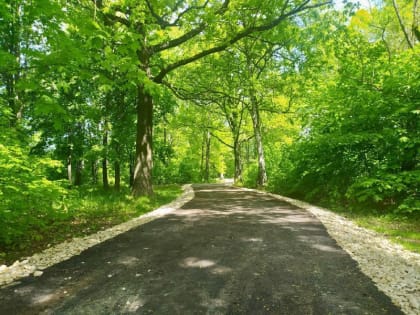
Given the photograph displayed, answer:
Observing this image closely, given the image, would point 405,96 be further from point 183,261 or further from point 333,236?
point 183,261

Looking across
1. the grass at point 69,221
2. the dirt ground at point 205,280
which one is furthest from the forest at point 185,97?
the dirt ground at point 205,280

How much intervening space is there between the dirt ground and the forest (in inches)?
65.5

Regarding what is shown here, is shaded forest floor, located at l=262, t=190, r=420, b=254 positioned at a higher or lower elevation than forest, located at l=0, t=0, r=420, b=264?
lower

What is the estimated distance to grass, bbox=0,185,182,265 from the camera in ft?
17.9

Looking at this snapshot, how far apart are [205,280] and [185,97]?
42.4ft

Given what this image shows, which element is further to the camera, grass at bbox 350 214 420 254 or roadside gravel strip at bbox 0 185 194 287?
grass at bbox 350 214 420 254

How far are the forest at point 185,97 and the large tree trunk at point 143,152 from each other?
4cm

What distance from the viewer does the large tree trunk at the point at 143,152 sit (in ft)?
41.7

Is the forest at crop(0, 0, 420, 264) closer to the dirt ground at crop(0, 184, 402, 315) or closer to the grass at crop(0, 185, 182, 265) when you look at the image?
the grass at crop(0, 185, 182, 265)

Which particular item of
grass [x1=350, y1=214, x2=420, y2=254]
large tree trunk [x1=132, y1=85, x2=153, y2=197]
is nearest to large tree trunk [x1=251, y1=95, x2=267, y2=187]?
large tree trunk [x1=132, y1=85, x2=153, y2=197]

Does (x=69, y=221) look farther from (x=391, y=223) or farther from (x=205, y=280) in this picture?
(x=391, y=223)

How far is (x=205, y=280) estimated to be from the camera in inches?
157

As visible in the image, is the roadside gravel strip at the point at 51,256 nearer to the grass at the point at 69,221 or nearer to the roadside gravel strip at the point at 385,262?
the grass at the point at 69,221

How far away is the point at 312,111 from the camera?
12.2 metres
